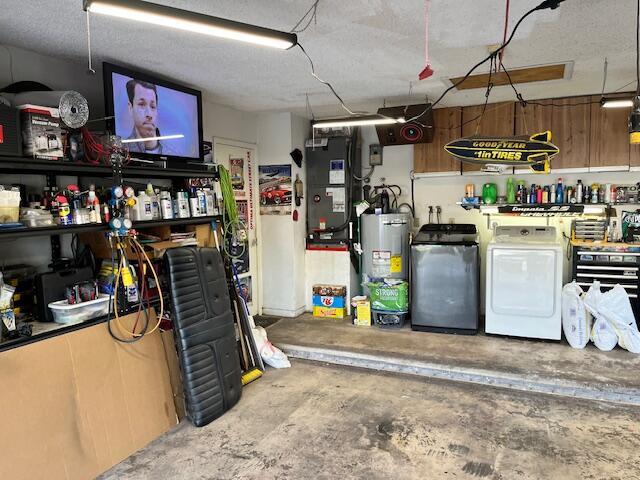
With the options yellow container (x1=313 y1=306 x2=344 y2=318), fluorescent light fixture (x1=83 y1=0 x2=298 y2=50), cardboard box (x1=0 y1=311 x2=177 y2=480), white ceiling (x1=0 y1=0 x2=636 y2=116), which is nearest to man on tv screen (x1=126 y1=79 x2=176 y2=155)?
white ceiling (x1=0 y1=0 x2=636 y2=116)

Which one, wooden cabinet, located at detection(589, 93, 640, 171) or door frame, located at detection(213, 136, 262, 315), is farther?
door frame, located at detection(213, 136, 262, 315)

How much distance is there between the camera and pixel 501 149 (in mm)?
3584

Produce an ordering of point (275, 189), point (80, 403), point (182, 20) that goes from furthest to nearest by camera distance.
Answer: point (275, 189) < point (80, 403) < point (182, 20)

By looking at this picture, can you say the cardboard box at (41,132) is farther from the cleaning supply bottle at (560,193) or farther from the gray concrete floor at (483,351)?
the cleaning supply bottle at (560,193)

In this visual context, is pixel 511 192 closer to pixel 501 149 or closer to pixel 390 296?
pixel 390 296

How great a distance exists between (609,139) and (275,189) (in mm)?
3924

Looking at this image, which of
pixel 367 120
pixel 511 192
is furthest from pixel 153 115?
pixel 511 192

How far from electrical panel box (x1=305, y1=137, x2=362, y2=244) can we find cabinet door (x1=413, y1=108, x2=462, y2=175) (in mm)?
878

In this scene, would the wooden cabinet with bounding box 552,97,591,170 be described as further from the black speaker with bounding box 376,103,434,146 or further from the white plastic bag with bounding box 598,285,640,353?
the white plastic bag with bounding box 598,285,640,353

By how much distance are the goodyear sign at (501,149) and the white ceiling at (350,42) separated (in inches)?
26.1

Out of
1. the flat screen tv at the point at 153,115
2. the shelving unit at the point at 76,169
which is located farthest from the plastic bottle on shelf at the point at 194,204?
the flat screen tv at the point at 153,115

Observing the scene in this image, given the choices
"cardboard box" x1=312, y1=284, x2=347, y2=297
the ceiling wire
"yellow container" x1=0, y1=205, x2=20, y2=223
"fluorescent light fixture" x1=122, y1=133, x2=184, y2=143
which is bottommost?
"cardboard box" x1=312, y1=284, x2=347, y2=297

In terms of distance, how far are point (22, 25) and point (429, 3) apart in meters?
2.47

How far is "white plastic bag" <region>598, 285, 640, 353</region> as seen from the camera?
14.1 ft
